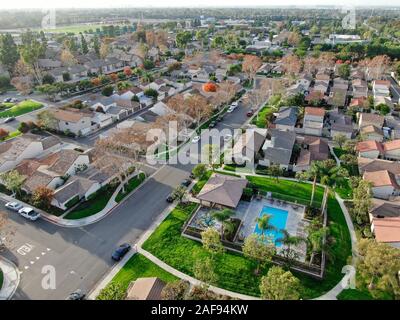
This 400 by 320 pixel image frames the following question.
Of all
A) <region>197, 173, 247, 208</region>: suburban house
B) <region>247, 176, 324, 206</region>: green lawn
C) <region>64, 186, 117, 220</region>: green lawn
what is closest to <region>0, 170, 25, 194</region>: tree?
<region>64, 186, 117, 220</region>: green lawn

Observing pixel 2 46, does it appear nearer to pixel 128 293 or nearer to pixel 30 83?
pixel 30 83

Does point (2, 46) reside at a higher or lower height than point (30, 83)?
higher

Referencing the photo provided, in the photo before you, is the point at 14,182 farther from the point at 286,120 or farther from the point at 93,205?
the point at 286,120

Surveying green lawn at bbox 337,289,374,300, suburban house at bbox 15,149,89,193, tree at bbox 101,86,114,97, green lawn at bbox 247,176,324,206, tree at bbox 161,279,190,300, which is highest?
tree at bbox 101,86,114,97

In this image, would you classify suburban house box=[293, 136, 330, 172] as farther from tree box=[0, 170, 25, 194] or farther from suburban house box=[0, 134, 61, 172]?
suburban house box=[0, 134, 61, 172]

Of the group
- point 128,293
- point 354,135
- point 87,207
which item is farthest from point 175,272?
point 354,135

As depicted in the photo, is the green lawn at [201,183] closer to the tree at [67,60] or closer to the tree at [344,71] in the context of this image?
the tree at [344,71]

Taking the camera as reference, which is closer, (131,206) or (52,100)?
(131,206)
